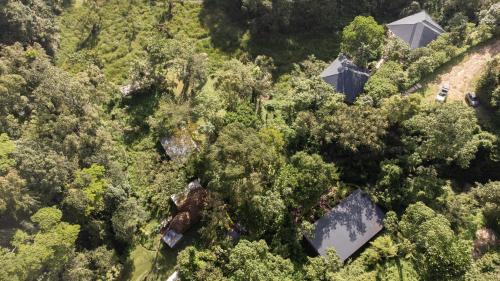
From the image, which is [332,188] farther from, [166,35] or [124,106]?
[166,35]

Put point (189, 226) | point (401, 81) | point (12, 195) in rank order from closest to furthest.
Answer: point (12, 195) → point (189, 226) → point (401, 81)

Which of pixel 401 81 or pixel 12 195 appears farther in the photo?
pixel 401 81

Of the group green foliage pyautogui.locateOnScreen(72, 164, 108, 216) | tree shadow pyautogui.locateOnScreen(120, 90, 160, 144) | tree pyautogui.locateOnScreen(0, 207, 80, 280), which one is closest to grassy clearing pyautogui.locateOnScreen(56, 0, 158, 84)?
tree shadow pyautogui.locateOnScreen(120, 90, 160, 144)

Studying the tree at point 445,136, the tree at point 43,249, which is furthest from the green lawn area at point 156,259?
the tree at point 445,136

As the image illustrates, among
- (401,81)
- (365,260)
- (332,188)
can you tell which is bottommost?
(365,260)

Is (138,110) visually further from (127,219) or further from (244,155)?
(244,155)

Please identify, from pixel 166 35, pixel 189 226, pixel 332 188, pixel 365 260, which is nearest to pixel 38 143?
pixel 189 226
